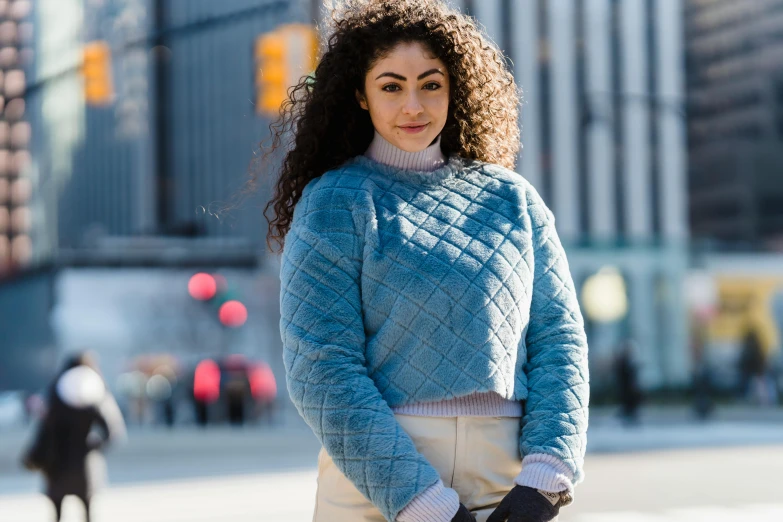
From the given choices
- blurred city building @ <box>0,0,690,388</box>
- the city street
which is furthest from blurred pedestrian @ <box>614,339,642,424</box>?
blurred city building @ <box>0,0,690,388</box>

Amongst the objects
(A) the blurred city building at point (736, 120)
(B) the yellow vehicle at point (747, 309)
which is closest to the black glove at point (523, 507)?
(B) the yellow vehicle at point (747, 309)

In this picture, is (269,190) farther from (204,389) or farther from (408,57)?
(204,389)

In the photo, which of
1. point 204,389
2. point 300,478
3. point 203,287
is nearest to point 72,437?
point 300,478

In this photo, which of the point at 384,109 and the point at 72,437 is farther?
the point at 72,437

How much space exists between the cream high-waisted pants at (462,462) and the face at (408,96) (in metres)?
0.65

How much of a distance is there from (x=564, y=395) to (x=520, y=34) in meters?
55.0

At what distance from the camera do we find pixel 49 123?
9731 cm

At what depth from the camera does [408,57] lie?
2656mm

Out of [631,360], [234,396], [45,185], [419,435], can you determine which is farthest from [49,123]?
[419,435]

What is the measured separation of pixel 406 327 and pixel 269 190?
1332 millimetres

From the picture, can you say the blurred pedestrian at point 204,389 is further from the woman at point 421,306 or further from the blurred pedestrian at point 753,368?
the woman at point 421,306

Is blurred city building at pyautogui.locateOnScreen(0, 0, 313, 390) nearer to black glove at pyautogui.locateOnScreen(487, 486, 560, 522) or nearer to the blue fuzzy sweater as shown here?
the blue fuzzy sweater

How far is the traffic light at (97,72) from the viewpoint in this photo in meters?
15.3

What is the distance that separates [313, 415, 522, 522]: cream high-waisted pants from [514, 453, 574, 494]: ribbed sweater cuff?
0.26 feet
